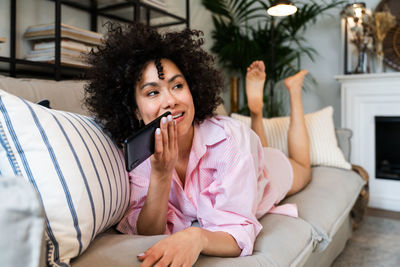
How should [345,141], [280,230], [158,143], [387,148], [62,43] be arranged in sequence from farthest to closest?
[387,148] < [345,141] < [62,43] < [280,230] < [158,143]

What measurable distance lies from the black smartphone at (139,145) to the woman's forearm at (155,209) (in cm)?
15

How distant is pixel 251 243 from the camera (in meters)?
0.82

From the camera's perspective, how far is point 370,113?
8.49ft

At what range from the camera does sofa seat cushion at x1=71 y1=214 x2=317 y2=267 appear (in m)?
0.64

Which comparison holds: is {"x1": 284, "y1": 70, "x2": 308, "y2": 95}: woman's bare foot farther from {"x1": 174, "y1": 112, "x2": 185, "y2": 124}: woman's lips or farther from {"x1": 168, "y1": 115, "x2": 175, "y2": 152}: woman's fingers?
{"x1": 168, "y1": 115, "x2": 175, "y2": 152}: woman's fingers

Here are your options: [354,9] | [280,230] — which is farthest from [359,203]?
[354,9]

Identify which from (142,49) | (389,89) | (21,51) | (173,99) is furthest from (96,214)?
(389,89)

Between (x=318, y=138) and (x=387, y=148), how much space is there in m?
1.32

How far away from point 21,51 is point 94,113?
3.02 ft

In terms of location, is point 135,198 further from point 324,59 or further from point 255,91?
point 324,59

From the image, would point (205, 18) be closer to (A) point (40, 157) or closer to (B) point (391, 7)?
(B) point (391, 7)

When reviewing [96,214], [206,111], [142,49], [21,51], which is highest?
[21,51]

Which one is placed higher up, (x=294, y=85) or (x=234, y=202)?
(x=294, y=85)

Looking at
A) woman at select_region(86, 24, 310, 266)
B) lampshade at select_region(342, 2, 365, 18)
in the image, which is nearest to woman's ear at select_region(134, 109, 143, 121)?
woman at select_region(86, 24, 310, 266)
